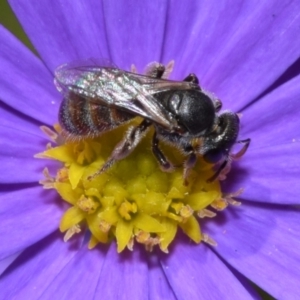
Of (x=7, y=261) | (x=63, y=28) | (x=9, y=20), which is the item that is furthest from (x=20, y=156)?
(x=9, y=20)

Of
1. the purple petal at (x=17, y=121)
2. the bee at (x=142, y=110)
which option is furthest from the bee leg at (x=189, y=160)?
the purple petal at (x=17, y=121)

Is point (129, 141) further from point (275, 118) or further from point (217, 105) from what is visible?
point (275, 118)

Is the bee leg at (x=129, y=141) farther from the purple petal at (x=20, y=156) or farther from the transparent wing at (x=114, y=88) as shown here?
the purple petal at (x=20, y=156)

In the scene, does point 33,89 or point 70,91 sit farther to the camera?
point 33,89

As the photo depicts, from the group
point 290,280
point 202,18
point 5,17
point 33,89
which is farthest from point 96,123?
point 5,17

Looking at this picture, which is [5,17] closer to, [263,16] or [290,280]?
[263,16]

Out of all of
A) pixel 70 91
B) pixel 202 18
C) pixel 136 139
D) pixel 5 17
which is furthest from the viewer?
pixel 5 17
